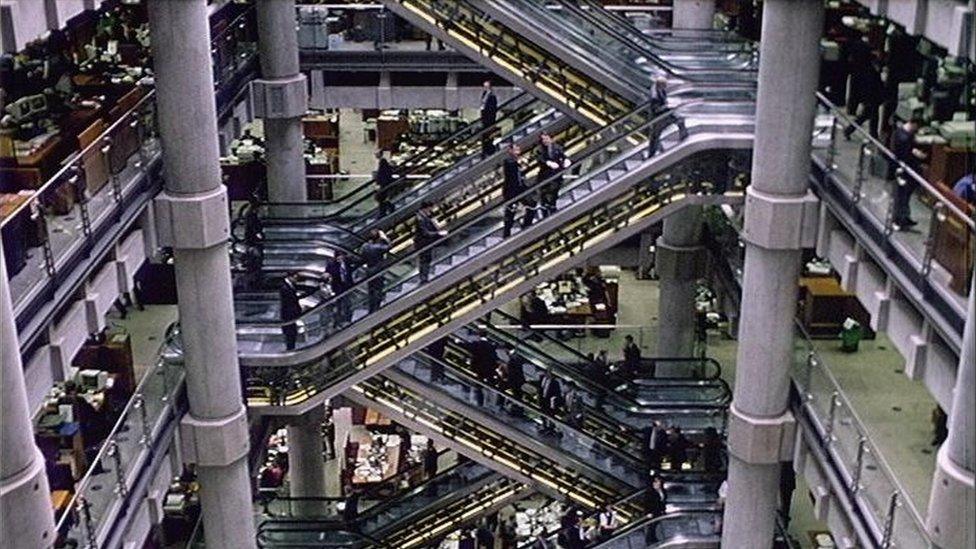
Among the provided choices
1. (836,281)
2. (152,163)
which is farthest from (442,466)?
(152,163)

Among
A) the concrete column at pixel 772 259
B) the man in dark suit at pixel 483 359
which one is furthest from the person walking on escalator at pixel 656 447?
the man in dark suit at pixel 483 359

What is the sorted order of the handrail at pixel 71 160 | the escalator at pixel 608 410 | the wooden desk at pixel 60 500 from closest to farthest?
the handrail at pixel 71 160 → the wooden desk at pixel 60 500 → the escalator at pixel 608 410

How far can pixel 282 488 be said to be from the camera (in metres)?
25.6

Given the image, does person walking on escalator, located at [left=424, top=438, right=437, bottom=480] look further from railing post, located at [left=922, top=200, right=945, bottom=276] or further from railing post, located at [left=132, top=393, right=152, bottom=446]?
railing post, located at [left=922, top=200, right=945, bottom=276]

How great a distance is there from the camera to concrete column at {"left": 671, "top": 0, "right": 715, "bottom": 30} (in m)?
22.6

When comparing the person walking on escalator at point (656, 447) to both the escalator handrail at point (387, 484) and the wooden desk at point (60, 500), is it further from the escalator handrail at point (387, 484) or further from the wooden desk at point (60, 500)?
the wooden desk at point (60, 500)

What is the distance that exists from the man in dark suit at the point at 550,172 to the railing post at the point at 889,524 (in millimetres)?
6051

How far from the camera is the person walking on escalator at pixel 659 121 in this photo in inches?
655

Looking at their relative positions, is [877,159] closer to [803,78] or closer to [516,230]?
[803,78]

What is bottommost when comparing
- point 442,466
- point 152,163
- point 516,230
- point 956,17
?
point 442,466

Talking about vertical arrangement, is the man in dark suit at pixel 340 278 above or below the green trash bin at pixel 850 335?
above

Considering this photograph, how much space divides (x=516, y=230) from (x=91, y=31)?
7.71m

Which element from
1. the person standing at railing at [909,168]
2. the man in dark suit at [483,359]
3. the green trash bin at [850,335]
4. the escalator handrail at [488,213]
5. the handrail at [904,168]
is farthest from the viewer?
the man in dark suit at [483,359]

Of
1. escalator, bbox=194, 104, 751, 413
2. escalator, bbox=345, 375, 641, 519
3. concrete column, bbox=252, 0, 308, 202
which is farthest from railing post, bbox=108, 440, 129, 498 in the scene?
concrete column, bbox=252, 0, 308, 202
